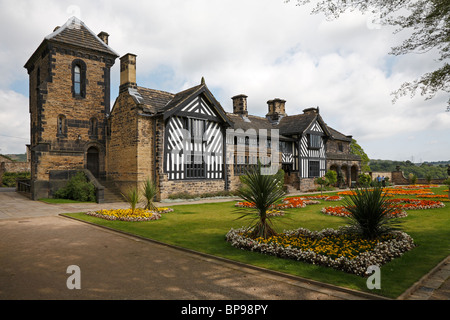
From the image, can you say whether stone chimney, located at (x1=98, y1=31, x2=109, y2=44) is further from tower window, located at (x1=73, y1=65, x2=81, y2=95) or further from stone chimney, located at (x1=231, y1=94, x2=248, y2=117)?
stone chimney, located at (x1=231, y1=94, x2=248, y2=117)

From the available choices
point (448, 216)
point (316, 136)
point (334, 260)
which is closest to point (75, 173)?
point (334, 260)

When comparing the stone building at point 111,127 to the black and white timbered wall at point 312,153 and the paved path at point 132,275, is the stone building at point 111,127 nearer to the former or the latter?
the black and white timbered wall at point 312,153

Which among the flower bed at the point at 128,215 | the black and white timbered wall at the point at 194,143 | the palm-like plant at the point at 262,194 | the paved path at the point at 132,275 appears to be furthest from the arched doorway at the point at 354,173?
the paved path at the point at 132,275

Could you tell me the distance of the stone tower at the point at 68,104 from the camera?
19.7 metres

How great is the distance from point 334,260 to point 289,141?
26.1m

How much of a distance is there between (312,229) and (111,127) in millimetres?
17698

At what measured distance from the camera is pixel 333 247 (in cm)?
654

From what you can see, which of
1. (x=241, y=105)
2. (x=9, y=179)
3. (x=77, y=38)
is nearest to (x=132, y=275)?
(x=77, y=38)

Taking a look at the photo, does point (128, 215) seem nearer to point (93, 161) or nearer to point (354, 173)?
point (93, 161)

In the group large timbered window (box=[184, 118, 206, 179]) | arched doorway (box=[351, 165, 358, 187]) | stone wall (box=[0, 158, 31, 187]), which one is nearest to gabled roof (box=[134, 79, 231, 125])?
large timbered window (box=[184, 118, 206, 179])

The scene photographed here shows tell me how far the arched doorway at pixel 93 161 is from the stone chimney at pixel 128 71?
5201mm

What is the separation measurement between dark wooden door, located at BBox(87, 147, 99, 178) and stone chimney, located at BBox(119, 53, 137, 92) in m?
5.21
